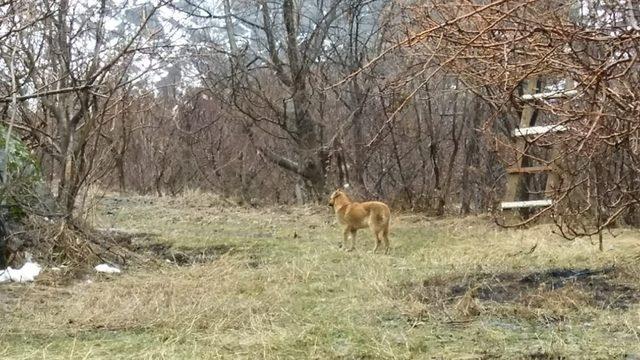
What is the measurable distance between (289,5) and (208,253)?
28.8 feet

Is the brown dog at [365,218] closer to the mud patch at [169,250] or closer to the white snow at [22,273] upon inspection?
the mud patch at [169,250]

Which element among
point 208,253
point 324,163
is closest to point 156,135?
point 324,163

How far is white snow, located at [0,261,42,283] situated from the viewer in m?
6.17

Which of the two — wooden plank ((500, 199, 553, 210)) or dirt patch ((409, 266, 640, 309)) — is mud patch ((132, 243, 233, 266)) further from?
wooden plank ((500, 199, 553, 210))

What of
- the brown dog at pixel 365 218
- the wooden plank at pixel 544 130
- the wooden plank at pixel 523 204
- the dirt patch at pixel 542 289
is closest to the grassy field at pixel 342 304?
the dirt patch at pixel 542 289

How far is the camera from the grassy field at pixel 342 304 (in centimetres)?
400

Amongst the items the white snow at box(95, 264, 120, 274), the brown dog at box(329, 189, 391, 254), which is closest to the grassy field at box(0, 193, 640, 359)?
the white snow at box(95, 264, 120, 274)

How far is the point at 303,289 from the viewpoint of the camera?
590 centimetres

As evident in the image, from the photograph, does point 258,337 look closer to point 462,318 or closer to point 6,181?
point 462,318

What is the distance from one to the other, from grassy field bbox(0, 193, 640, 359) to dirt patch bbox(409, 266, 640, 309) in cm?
1

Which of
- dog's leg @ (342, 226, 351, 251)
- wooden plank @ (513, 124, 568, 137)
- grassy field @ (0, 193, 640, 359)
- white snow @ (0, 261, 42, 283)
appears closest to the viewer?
grassy field @ (0, 193, 640, 359)

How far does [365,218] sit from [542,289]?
4153 millimetres

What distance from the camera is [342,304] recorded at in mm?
5234

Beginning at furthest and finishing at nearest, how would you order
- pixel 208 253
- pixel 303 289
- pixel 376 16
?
pixel 376 16 → pixel 208 253 → pixel 303 289
